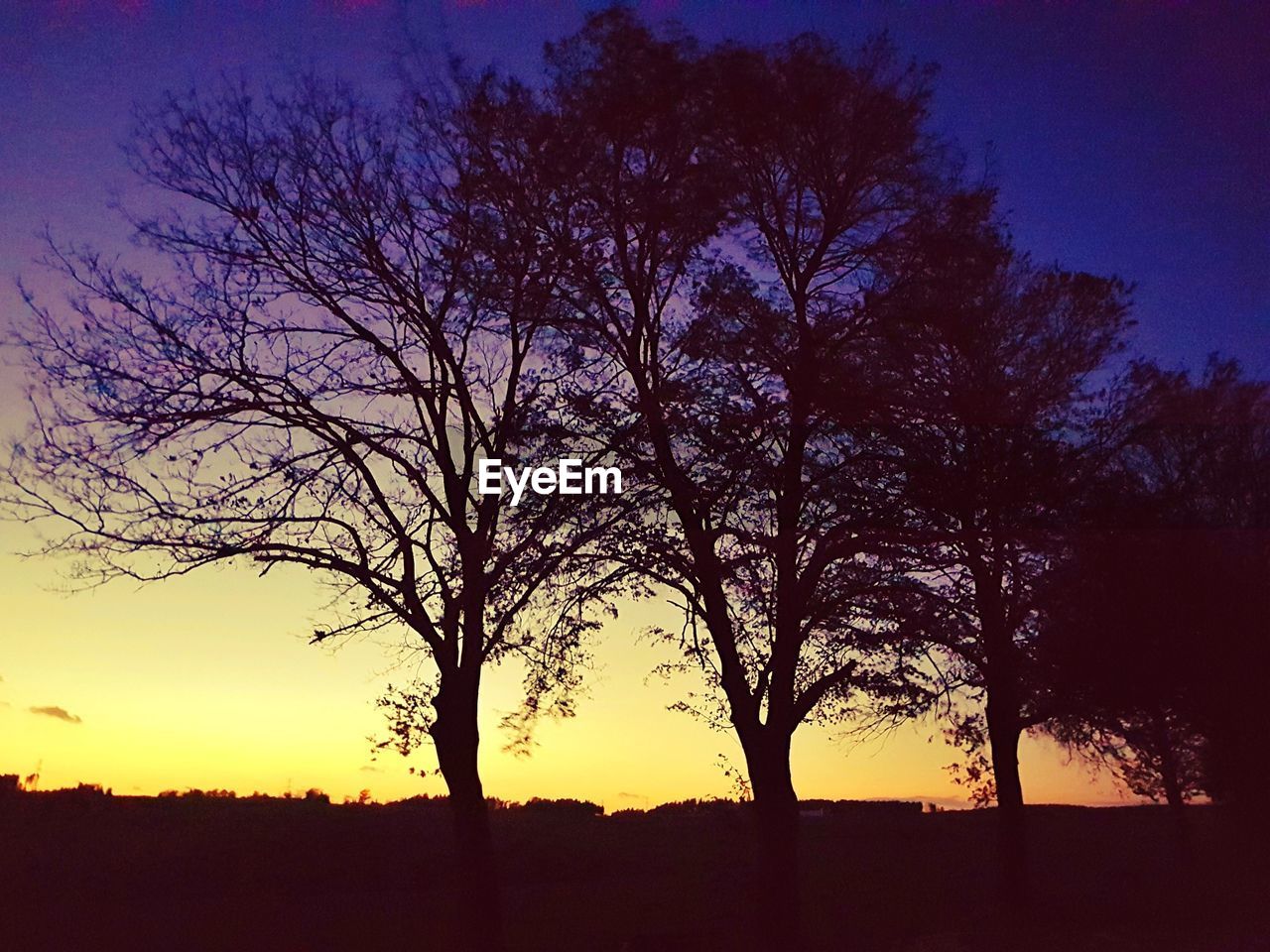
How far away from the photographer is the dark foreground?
23.9 meters

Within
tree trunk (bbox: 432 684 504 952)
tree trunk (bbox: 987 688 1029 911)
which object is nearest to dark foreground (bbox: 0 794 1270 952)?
tree trunk (bbox: 987 688 1029 911)

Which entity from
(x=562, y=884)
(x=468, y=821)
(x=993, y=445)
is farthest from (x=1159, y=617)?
(x=562, y=884)

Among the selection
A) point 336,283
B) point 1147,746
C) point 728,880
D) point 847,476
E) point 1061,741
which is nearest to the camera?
point 336,283

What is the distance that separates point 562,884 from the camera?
36.0m

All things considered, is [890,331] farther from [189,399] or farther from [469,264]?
[189,399]

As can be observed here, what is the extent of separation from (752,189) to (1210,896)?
20.5 metres

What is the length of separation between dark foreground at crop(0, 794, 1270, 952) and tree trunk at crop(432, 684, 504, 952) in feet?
17.0

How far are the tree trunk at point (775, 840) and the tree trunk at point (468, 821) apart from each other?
16.4 ft

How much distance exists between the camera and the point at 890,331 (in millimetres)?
22094

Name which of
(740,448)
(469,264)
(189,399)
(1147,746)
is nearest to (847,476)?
(740,448)

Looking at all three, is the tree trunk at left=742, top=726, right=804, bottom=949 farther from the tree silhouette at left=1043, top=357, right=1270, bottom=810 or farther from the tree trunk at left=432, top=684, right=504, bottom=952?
the tree silhouette at left=1043, top=357, right=1270, bottom=810

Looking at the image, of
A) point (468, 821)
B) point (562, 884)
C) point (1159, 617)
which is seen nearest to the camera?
point (468, 821)

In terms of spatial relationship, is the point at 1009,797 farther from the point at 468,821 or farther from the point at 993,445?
the point at 468,821

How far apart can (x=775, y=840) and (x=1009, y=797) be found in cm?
1007
